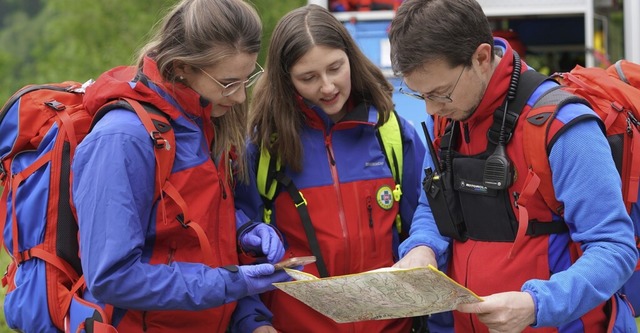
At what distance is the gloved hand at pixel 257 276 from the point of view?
3267 mm

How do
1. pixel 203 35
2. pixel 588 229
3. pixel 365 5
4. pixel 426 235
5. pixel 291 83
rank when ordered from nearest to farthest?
pixel 588 229, pixel 203 35, pixel 426 235, pixel 291 83, pixel 365 5

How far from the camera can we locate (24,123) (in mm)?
3406

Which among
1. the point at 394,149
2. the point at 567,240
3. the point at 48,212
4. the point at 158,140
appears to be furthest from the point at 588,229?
the point at 48,212

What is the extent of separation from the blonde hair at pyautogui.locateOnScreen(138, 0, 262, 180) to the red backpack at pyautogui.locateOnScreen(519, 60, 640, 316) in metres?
1.07

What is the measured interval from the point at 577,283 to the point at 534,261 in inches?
11.3

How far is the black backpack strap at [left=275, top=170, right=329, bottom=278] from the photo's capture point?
3.73 meters

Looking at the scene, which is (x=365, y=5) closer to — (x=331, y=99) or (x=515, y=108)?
(x=331, y=99)

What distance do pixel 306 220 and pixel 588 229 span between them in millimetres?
1234

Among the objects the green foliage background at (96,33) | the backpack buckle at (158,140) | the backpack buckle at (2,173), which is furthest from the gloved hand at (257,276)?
the green foliage background at (96,33)

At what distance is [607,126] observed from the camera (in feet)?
9.93

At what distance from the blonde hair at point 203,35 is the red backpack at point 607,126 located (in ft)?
3.50

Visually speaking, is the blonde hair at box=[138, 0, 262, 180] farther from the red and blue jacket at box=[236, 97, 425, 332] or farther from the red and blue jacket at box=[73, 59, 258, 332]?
the red and blue jacket at box=[236, 97, 425, 332]

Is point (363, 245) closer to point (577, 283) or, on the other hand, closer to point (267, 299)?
point (267, 299)

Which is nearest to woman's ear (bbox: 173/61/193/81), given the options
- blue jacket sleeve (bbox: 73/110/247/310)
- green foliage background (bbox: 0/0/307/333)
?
blue jacket sleeve (bbox: 73/110/247/310)
